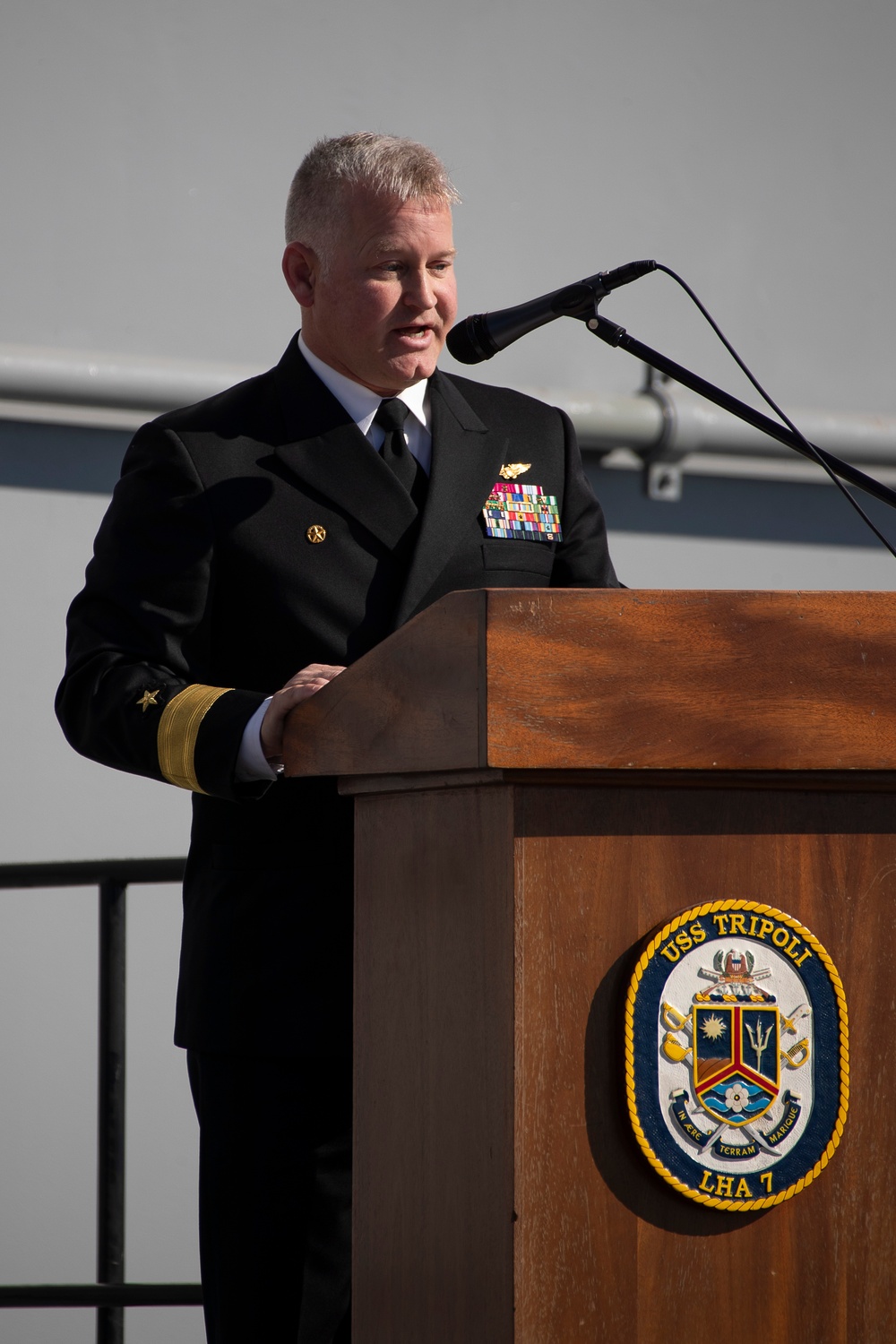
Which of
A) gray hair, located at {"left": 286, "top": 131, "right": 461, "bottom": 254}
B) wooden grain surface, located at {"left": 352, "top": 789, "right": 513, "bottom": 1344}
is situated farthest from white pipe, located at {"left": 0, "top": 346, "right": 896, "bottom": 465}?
wooden grain surface, located at {"left": 352, "top": 789, "right": 513, "bottom": 1344}

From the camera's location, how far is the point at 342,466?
1.23 metres

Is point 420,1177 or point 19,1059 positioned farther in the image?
point 19,1059

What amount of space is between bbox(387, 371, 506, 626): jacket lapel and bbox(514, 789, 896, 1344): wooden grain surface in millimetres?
460

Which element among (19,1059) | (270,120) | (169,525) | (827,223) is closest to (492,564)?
(169,525)

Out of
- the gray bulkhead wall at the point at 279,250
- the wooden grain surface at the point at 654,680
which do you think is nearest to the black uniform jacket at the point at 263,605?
the wooden grain surface at the point at 654,680

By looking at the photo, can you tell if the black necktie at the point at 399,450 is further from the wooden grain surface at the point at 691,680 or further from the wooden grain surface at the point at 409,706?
the wooden grain surface at the point at 691,680

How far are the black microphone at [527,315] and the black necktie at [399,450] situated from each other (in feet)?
0.50

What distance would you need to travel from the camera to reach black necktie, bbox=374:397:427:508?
4.13ft

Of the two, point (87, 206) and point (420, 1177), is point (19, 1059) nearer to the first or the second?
point (87, 206)

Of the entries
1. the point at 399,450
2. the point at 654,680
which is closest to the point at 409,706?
the point at 654,680

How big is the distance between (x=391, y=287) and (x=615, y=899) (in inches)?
26.4

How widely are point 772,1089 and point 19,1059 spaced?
7.67 ft

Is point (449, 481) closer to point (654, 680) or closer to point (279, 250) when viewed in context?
point (654, 680)

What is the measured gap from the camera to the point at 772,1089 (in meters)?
0.74
